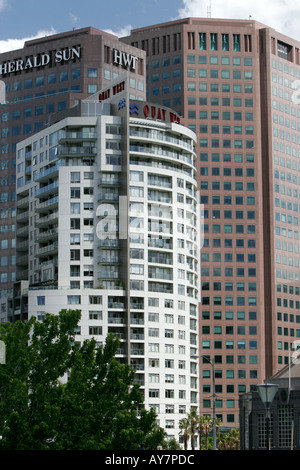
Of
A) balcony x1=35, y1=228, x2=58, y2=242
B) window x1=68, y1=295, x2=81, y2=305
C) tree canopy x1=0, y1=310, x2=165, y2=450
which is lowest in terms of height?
tree canopy x1=0, y1=310, x2=165, y2=450

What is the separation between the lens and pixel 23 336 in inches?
3573

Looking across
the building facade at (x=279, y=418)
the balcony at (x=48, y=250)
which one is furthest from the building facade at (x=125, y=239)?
the building facade at (x=279, y=418)

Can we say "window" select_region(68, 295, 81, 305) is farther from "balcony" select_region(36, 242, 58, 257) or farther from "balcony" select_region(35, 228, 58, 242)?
"balcony" select_region(35, 228, 58, 242)

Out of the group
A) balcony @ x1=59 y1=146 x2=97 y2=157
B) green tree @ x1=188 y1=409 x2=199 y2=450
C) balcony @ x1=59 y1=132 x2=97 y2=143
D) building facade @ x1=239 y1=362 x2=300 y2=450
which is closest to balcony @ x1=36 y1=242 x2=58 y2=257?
balcony @ x1=59 y1=146 x2=97 y2=157

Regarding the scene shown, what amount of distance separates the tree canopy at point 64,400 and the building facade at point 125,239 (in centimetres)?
6385

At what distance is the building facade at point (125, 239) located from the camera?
6260 inches

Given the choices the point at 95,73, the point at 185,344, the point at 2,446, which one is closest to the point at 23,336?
the point at 2,446

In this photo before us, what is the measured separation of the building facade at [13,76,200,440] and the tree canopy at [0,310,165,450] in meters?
63.9

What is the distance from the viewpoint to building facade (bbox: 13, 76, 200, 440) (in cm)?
15900

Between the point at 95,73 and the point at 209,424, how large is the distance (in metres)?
80.1

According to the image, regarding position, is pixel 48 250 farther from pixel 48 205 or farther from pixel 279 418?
pixel 279 418

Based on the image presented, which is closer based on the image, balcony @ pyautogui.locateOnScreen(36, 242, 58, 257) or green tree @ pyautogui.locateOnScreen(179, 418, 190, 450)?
green tree @ pyautogui.locateOnScreen(179, 418, 190, 450)

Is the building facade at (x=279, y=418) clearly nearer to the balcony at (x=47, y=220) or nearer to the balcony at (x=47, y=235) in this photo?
the balcony at (x=47, y=235)

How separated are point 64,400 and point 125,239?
8144 centimetres
